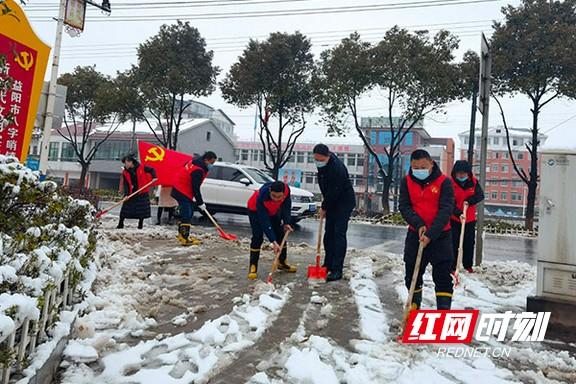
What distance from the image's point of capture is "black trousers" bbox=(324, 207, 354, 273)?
5180 mm

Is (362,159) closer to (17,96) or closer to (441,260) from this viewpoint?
(17,96)

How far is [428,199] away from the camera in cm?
385

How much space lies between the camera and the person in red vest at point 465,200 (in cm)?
606

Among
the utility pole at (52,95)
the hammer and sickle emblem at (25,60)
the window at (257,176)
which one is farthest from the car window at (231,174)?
the hammer and sickle emblem at (25,60)

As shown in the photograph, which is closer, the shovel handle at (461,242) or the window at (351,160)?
the shovel handle at (461,242)

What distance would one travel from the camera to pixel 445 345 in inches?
130

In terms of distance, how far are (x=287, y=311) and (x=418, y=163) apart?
1.84 meters

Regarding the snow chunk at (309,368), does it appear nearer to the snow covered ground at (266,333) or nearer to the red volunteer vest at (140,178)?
the snow covered ground at (266,333)

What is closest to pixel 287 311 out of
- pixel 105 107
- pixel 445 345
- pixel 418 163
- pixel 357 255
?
pixel 445 345

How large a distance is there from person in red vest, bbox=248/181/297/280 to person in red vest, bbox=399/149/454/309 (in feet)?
5.47

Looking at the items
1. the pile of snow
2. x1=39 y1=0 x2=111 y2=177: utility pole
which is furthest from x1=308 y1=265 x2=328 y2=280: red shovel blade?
x1=39 y1=0 x2=111 y2=177: utility pole

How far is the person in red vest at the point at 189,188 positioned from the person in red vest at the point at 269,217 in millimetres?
2160

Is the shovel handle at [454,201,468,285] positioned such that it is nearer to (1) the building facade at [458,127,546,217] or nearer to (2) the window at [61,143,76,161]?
(2) the window at [61,143,76,161]

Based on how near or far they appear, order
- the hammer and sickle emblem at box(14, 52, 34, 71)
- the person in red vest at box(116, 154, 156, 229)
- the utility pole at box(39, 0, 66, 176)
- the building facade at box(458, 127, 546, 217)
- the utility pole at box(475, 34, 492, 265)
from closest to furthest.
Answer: the hammer and sickle emblem at box(14, 52, 34, 71) < the utility pole at box(475, 34, 492, 265) < the utility pole at box(39, 0, 66, 176) < the person in red vest at box(116, 154, 156, 229) < the building facade at box(458, 127, 546, 217)
